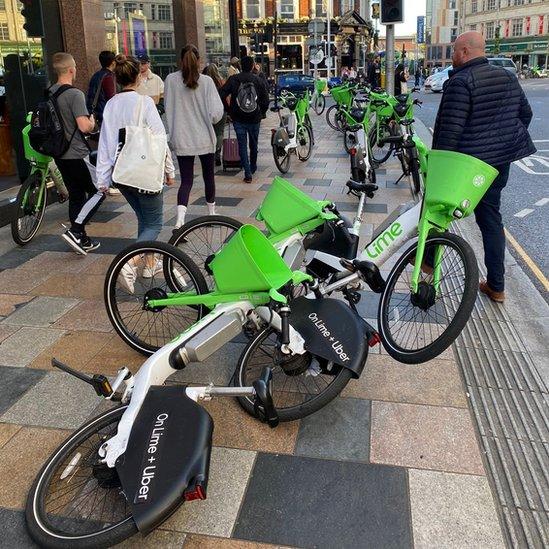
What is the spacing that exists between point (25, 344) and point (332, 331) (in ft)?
6.97

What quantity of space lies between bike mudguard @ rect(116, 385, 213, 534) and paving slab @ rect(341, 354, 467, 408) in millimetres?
1134

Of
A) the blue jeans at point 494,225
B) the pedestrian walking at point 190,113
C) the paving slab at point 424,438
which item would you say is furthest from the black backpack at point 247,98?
the paving slab at point 424,438

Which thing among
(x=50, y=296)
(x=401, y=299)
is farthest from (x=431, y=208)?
(x=50, y=296)

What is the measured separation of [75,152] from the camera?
5.50m

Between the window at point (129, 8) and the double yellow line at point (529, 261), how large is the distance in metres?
9.78

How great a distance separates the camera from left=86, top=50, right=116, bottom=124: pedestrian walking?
7434mm

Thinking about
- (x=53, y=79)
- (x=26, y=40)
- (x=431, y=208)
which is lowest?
(x=431, y=208)

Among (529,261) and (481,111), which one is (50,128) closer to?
(481,111)

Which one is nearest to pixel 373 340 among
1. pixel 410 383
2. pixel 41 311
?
pixel 410 383

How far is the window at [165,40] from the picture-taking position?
1415cm

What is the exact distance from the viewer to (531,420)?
9.92 ft

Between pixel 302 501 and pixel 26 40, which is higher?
pixel 26 40

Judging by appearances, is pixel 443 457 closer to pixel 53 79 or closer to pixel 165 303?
pixel 165 303

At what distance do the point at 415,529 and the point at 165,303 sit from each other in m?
1.76
